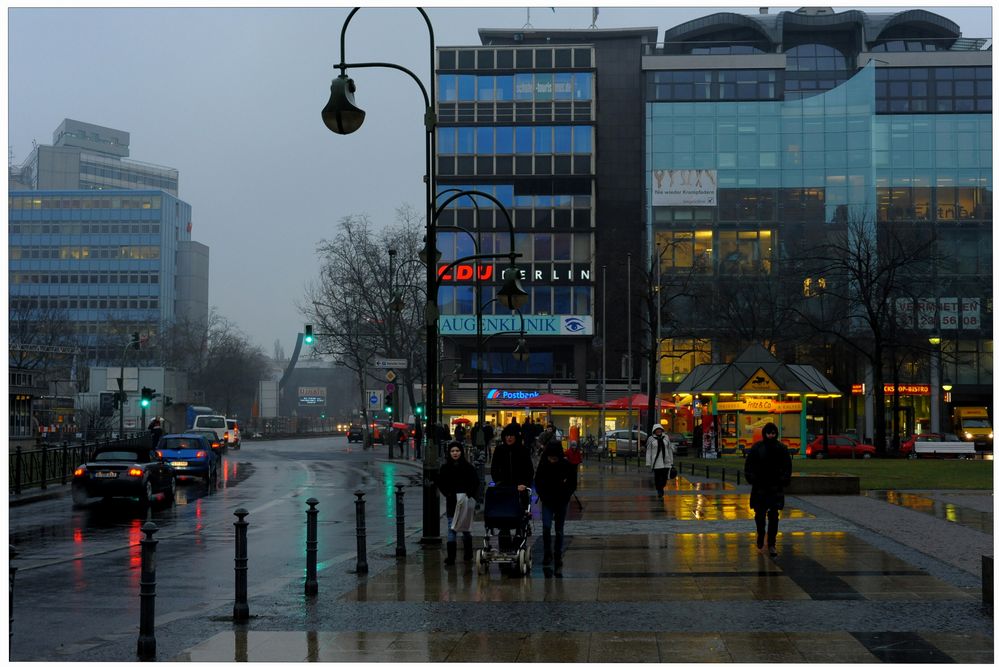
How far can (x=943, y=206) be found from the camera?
79812mm

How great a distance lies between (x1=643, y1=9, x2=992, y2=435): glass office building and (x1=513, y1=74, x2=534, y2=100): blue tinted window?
851 cm

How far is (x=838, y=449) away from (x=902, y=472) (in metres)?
21.8

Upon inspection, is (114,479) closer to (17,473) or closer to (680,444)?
(17,473)

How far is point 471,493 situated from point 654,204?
67111 millimetres

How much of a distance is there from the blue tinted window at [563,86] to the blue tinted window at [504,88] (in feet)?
10.3

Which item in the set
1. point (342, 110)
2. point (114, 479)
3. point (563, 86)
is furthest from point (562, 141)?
point (342, 110)

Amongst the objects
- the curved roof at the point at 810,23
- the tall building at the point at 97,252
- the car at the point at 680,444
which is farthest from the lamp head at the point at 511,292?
the tall building at the point at 97,252

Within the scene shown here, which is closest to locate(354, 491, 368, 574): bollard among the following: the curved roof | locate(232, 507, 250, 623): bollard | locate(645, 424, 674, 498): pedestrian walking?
locate(232, 507, 250, 623): bollard

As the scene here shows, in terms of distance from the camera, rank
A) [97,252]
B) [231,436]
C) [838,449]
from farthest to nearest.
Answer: [97,252] → [231,436] → [838,449]

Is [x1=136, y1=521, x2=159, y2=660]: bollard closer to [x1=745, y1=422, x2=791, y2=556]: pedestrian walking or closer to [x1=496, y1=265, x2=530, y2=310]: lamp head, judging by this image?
[x1=745, y1=422, x2=791, y2=556]: pedestrian walking

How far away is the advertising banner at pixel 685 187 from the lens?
266ft

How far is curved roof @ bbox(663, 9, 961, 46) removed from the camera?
96.6 m

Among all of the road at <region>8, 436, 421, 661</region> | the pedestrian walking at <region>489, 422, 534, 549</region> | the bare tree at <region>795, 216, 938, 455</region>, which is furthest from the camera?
the bare tree at <region>795, 216, 938, 455</region>

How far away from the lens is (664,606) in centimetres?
1162
